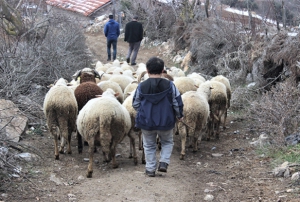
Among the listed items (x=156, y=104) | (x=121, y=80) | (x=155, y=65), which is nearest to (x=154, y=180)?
(x=156, y=104)

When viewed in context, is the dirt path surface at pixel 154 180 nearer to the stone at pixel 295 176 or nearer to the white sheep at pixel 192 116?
the stone at pixel 295 176

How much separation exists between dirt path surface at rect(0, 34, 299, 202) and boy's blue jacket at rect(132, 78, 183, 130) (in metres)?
0.76

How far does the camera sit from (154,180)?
539cm

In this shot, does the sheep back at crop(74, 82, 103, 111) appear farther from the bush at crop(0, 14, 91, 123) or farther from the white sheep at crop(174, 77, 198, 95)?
the white sheep at crop(174, 77, 198, 95)

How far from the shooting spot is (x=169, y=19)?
2022 cm

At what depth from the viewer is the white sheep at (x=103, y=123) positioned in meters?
5.62

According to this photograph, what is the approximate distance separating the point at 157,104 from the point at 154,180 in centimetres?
101

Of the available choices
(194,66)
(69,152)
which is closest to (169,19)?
(194,66)

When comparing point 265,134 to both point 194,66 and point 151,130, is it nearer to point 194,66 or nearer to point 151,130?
point 151,130

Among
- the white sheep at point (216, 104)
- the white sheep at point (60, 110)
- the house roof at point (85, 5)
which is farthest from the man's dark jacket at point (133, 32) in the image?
the house roof at point (85, 5)

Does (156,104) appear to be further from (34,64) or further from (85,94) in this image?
(34,64)

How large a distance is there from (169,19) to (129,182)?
1579 cm

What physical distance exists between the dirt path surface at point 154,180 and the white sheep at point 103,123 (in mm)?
445

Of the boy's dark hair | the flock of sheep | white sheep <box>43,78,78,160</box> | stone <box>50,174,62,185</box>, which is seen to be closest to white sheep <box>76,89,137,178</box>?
the flock of sheep
